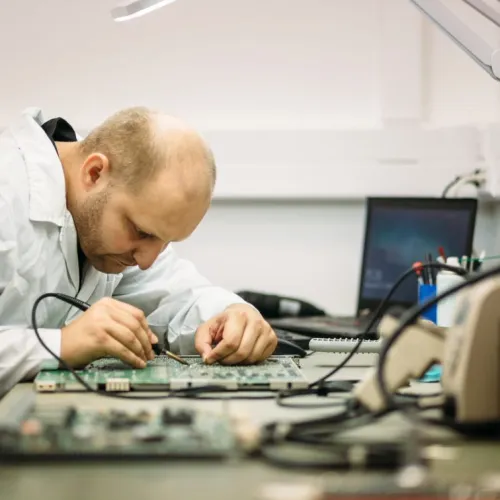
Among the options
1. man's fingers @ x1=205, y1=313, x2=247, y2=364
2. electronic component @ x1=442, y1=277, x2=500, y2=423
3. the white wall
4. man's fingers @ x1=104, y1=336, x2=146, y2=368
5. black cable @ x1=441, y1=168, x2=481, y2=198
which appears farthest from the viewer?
the white wall

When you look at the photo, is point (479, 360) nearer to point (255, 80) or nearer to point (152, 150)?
point (152, 150)

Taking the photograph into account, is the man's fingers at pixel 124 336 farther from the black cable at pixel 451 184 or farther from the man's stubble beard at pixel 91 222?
the black cable at pixel 451 184

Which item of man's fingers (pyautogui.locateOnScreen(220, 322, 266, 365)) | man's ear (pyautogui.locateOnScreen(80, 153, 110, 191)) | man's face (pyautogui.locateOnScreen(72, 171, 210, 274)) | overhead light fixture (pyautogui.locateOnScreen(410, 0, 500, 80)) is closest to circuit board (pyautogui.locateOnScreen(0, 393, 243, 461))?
man's fingers (pyautogui.locateOnScreen(220, 322, 266, 365))

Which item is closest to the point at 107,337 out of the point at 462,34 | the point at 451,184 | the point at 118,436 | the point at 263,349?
the point at 263,349

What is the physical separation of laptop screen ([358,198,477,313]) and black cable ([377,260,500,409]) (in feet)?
4.57

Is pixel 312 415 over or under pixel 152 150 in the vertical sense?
under

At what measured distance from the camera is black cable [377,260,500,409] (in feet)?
2.39

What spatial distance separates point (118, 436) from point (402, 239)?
5.46 ft

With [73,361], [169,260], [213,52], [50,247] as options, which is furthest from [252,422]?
[213,52]

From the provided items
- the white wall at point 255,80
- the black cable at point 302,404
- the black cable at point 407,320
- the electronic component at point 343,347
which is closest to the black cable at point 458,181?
the white wall at point 255,80

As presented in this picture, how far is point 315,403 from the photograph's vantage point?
914 millimetres

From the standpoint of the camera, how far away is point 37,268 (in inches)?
54.5

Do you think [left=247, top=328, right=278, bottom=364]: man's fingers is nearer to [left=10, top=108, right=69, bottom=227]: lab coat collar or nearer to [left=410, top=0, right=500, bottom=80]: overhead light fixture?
[left=10, top=108, right=69, bottom=227]: lab coat collar

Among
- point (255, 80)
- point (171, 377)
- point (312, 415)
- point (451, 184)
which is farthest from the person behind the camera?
point (255, 80)
